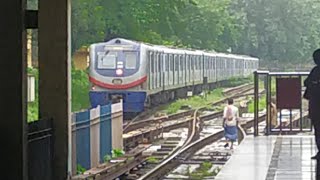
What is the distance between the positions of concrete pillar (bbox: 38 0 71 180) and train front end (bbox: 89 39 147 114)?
59.2 feet

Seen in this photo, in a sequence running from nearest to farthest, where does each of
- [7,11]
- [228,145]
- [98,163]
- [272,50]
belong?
[7,11], [98,163], [228,145], [272,50]

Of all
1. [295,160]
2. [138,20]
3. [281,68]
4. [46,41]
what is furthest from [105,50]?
[46,41]

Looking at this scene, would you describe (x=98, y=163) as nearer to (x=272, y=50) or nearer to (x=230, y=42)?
(x=272, y=50)

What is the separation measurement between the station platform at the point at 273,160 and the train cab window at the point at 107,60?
1225 centimetres

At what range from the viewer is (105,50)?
24.7 metres

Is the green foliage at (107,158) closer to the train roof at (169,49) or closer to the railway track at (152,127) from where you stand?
the railway track at (152,127)

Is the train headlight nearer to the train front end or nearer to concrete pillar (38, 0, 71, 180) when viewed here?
the train front end

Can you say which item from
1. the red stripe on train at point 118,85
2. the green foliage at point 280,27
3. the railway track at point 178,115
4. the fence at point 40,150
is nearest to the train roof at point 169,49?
the red stripe on train at point 118,85

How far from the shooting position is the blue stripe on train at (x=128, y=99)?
24.7 m

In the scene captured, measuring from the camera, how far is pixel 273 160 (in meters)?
10.4

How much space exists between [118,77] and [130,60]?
743 mm

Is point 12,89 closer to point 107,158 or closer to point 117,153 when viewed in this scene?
point 107,158

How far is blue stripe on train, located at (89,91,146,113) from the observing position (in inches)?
971

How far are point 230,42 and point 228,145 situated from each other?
504 inches
